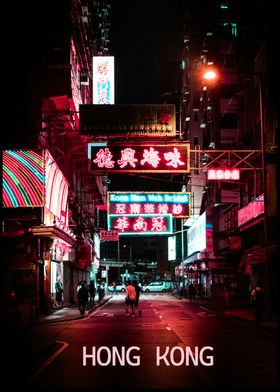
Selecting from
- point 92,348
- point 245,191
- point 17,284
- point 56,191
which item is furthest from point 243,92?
point 92,348

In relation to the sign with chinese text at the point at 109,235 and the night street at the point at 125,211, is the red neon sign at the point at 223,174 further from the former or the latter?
the sign with chinese text at the point at 109,235

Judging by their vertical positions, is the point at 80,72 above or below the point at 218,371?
above

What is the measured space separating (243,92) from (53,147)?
18089 millimetres

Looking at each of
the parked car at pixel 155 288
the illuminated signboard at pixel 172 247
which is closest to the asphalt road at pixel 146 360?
the parked car at pixel 155 288

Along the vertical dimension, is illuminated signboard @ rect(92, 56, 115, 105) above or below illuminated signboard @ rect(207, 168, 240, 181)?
above

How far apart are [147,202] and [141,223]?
171cm

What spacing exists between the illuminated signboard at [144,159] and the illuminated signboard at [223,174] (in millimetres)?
2743

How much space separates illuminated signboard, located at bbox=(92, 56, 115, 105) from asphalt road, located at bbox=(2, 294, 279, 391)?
27535mm

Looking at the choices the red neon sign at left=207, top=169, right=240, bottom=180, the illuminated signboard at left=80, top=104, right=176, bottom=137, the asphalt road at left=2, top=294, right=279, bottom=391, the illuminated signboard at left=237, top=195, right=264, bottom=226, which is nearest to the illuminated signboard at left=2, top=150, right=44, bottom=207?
the illuminated signboard at left=80, top=104, right=176, bottom=137

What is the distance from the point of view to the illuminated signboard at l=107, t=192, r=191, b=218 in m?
37.3

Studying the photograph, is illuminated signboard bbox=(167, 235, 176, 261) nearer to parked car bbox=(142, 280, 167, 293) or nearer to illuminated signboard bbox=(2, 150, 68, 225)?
parked car bbox=(142, 280, 167, 293)

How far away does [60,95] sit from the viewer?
31.7 meters

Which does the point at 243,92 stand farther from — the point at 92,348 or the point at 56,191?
the point at 92,348

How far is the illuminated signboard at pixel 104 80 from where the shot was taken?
153ft
